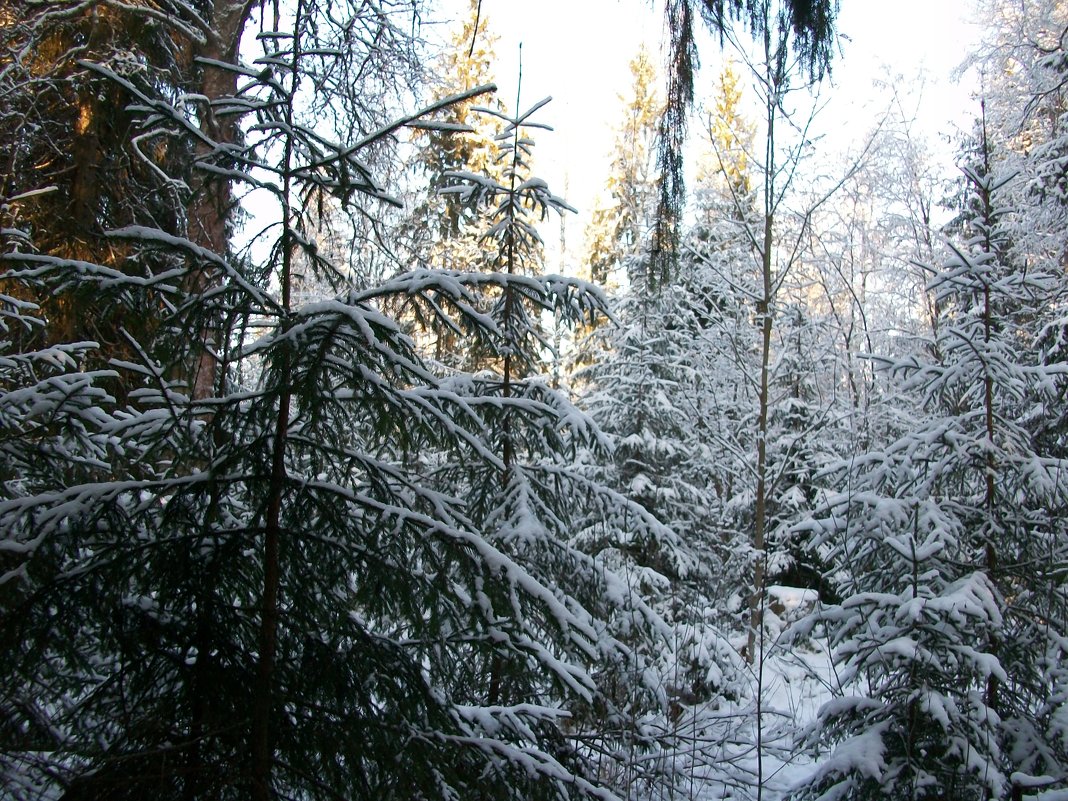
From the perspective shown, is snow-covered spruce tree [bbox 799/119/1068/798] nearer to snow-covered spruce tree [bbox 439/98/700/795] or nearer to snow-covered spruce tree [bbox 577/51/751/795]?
snow-covered spruce tree [bbox 439/98/700/795]

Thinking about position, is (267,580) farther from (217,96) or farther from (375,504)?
(217,96)

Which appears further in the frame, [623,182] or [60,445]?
[623,182]

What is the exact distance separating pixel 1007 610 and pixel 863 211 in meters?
19.4

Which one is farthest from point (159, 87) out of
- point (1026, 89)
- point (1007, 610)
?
point (1026, 89)

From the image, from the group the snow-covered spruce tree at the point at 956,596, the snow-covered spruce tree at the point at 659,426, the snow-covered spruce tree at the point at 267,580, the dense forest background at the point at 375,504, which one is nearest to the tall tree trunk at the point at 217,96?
the dense forest background at the point at 375,504

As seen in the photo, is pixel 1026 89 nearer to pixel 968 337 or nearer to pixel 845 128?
pixel 845 128

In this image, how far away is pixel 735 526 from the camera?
1595 cm

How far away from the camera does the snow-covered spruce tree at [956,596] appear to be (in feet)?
11.8

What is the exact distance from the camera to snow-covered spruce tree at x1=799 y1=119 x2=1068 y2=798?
3.59 m

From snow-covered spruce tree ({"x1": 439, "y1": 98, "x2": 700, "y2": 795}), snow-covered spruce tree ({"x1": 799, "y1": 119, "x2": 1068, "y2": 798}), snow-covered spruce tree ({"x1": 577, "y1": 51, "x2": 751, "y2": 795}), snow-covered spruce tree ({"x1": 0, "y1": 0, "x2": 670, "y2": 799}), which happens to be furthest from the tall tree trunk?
snow-covered spruce tree ({"x1": 577, "y1": 51, "x2": 751, "y2": 795})

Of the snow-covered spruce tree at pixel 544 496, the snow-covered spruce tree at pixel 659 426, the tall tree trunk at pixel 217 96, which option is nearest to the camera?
the snow-covered spruce tree at pixel 544 496

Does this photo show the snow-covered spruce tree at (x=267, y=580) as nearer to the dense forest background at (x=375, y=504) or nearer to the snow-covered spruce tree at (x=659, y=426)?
the dense forest background at (x=375, y=504)

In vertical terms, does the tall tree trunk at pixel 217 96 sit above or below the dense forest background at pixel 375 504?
above

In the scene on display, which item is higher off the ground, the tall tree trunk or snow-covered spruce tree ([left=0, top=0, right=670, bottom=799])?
the tall tree trunk
